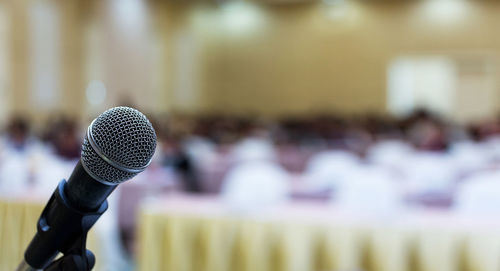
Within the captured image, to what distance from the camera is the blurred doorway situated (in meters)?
18.0

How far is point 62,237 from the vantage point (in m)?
0.77

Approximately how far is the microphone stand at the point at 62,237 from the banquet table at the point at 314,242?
2198 millimetres

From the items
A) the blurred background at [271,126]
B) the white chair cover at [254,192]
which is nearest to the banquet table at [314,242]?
the blurred background at [271,126]

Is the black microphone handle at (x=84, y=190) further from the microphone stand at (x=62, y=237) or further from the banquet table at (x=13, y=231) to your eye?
the banquet table at (x=13, y=231)

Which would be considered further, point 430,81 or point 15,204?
point 430,81

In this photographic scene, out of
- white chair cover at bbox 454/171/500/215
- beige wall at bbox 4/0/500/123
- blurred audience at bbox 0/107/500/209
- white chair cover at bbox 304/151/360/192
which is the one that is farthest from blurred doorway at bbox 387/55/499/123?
white chair cover at bbox 454/171/500/215

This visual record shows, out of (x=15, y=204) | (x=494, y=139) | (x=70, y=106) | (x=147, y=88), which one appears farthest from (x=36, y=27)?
(x=15, y=204)

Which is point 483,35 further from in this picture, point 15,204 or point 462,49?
point 15,204

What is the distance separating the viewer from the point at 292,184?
17.5 ft

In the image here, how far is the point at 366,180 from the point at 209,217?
1143 millimetres

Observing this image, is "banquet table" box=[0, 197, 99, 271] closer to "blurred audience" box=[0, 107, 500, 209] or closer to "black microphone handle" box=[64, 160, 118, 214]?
"blurred audience" box=[0, 107, 500, 209]

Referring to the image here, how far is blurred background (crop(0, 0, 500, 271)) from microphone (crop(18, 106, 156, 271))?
5.9 inches

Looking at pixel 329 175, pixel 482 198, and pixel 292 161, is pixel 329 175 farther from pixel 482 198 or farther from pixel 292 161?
pixel 292 161

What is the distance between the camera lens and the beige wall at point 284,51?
1812 centimetres
